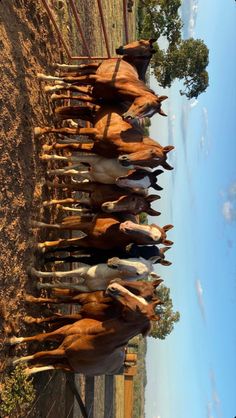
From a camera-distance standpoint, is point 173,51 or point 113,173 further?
point 173,51

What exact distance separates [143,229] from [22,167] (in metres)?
1.85

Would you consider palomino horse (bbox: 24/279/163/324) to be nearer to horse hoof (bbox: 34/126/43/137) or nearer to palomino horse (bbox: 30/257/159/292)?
palomino horse (bbox: 30/257/159/292)

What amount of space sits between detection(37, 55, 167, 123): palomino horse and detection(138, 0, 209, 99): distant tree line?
57.1 ft

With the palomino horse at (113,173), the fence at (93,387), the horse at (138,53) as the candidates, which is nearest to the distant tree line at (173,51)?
the fence at (93,387)

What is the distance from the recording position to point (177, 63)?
80.4 feet

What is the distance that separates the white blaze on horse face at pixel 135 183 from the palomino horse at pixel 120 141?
0.21m

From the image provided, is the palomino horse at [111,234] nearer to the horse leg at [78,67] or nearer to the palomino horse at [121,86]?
the palomino horse at [121,86]

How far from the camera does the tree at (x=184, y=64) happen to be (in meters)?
24.5

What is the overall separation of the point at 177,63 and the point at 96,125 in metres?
19.1

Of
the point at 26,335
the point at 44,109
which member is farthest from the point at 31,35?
the point at 26,335

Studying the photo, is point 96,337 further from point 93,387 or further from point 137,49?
point 93,387

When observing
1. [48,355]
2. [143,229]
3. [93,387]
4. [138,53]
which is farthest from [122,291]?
[93,387]

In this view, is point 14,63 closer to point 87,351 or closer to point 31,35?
point 31,35

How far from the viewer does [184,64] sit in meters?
24.6
